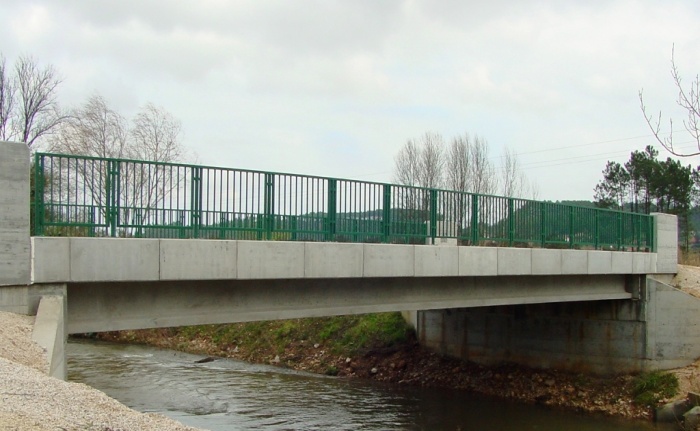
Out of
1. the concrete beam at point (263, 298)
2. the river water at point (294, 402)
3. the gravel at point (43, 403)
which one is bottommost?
the river water at point (294, 402)

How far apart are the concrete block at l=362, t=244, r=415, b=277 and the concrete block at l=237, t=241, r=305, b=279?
1566 mm

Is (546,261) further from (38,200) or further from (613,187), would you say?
(613,187)

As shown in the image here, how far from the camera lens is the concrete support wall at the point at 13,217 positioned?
28.8 ft

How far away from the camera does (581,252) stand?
61.0 feet

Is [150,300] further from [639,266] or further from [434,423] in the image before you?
[639,266]

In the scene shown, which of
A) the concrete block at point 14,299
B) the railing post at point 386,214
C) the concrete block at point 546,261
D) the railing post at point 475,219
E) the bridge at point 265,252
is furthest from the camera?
the concrete block at point 546,261

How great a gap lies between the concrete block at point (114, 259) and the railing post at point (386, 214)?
214 inches

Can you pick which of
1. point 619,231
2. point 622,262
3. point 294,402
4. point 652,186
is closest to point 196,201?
point 294,402

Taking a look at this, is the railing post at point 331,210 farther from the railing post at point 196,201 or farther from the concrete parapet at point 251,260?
the railing post at point 196,201

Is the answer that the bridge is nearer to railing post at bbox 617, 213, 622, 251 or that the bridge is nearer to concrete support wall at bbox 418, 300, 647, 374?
concrete support wall at bbox 418, 300, 647, 374

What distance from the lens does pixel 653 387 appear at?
66.8 ft

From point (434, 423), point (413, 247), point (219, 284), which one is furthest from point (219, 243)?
point (434, 423)

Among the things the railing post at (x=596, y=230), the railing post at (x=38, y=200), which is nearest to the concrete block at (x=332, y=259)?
the railing post at (x=38, y=200)

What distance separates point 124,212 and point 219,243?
1461 mm
